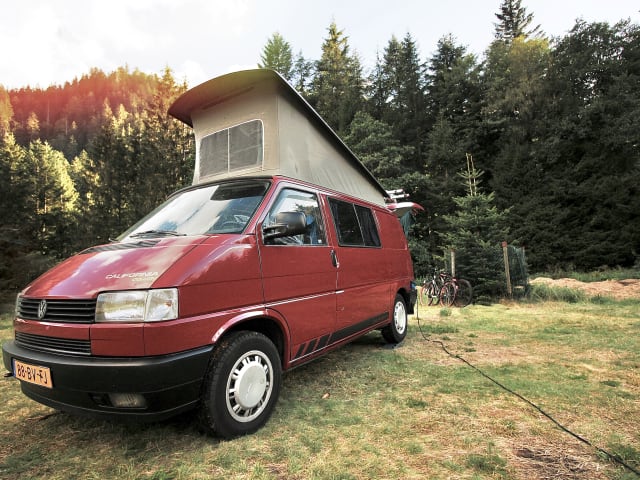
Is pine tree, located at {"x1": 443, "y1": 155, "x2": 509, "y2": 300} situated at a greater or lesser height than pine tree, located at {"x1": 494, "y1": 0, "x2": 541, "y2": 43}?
lesser

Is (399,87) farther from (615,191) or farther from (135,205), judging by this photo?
(135,205)

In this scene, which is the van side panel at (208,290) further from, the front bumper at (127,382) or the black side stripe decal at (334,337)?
the black side stripe decal at (334,337)

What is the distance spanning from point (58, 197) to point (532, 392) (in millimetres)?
30872

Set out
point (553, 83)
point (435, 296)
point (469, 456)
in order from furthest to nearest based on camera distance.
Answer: point (553, 83) → point (435, 296) → point (469, 456)

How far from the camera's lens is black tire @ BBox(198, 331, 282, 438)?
7.44ft

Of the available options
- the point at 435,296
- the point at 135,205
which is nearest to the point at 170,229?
the point at 435,296

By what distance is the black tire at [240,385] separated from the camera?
2268mm

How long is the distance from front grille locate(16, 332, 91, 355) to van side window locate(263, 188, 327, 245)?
1381mm

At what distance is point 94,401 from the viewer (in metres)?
2.09

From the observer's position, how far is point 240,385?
2.42 m

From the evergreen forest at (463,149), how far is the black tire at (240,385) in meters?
10.1

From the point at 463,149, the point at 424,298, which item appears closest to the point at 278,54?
the point at 463,149

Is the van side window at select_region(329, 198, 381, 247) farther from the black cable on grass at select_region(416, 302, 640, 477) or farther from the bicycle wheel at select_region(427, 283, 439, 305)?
the bicycle wheel at select_region(427, 283, 439, 305)

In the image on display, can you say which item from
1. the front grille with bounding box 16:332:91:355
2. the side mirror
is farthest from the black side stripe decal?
the front grille with bounding box 16:332:91:355
